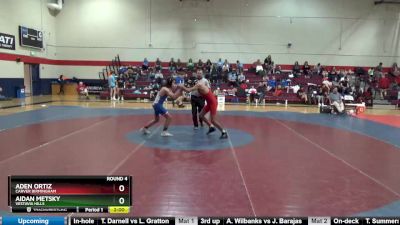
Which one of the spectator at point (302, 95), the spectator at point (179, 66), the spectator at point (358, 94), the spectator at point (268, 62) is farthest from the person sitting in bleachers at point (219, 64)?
the spectator at point (358, 94)

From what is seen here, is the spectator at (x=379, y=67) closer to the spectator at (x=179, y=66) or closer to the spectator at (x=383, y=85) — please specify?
the spectator at (x=383, y=85)

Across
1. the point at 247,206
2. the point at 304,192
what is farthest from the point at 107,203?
the point at 304,192

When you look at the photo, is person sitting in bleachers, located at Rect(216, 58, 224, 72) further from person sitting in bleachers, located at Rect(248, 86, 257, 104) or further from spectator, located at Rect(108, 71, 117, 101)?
spectator, located at Rect(108, 71, 117, 101)

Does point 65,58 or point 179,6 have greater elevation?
point 179,6

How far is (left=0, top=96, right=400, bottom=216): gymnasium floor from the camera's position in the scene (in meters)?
5.20

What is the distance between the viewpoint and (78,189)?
2117mm

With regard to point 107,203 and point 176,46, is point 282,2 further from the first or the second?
point 107,203

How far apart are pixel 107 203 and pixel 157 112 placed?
8.55m
